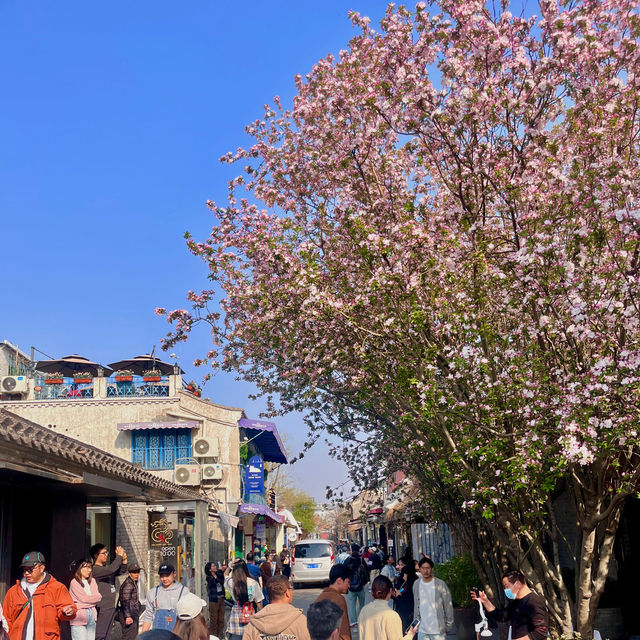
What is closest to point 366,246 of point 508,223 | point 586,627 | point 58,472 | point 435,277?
point 435,277

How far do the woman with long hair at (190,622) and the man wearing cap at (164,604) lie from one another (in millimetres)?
1670

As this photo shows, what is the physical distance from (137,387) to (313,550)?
973 centimetres

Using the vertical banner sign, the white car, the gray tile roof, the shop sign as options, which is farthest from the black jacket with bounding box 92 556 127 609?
the vertical banner sign

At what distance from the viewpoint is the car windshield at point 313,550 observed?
31.6m

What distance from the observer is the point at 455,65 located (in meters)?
8.73

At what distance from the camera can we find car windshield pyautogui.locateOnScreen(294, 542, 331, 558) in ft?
104

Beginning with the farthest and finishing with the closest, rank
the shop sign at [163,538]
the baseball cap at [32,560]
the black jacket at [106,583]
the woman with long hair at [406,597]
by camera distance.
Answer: the shop sign at [163,538] < the woman with long hair at [406,597] < the black jacket at [106,583] < the baseball cap at [32,560]

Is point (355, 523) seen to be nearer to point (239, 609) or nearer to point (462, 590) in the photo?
point (462, 590)

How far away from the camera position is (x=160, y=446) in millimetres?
29000

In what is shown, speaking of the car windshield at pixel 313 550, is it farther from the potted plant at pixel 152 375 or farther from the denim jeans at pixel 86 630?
the denim jeans at pixel 86 630

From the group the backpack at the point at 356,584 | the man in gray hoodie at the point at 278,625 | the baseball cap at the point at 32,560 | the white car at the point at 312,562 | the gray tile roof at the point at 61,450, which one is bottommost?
the white car at the point at 312,562

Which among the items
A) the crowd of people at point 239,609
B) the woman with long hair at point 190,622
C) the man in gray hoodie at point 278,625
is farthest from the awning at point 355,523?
the man in gray hoodie at point 278,625

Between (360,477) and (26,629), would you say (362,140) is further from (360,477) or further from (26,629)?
(360,477)

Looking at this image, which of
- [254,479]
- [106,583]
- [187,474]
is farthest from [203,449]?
[106,583]
